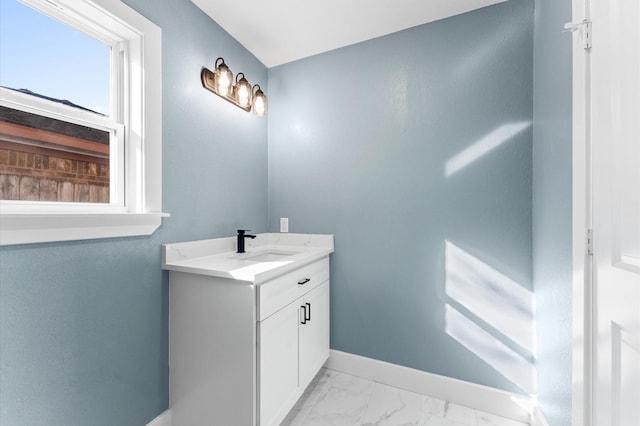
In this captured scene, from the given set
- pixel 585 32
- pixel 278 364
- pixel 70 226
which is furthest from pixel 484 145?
pixel 70 226

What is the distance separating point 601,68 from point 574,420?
1.27 m

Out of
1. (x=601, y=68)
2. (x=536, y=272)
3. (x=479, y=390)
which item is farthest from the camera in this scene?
(x=479, y=390)

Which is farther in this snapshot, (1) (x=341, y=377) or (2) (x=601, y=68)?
(1) (x=341, y=377)

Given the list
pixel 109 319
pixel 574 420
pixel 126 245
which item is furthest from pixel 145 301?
pixel 574 420

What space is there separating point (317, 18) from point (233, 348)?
1995mm

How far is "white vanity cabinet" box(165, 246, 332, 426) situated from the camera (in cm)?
124

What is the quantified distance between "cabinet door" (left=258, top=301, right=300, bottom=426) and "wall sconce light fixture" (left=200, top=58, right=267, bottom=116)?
1391 millimetres

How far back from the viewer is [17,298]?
3.11ft

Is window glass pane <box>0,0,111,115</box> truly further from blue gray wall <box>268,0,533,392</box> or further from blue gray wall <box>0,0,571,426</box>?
blue gray wall <box>268,0,533,392</box>

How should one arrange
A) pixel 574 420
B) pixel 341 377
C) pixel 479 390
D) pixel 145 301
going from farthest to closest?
pixel 341 377, pixel 479 390, pixel 145 301, pixel 574 420

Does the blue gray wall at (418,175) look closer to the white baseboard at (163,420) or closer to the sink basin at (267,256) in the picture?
the sink basin at (267,256)

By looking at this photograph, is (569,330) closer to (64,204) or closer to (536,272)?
(536,272)

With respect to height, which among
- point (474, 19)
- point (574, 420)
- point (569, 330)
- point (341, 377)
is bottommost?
point (341, 377)

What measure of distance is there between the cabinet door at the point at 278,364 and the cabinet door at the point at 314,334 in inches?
3.8
